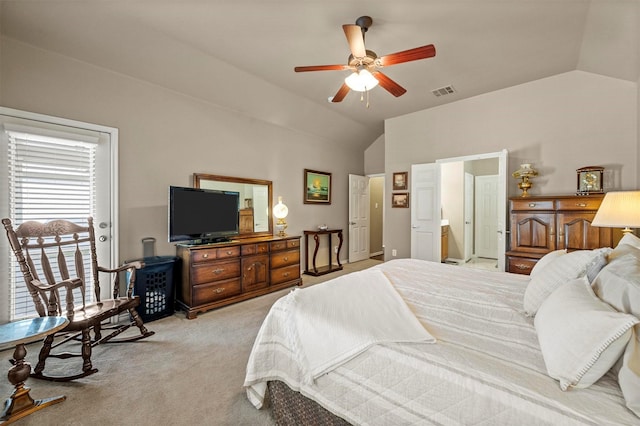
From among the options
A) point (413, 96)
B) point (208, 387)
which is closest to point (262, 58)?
point (413, 96)

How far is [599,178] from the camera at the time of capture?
319cm

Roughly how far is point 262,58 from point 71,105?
2.07 m

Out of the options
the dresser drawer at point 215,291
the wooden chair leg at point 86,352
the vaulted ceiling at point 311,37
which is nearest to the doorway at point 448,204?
the vaulted ceiling at point 311,37

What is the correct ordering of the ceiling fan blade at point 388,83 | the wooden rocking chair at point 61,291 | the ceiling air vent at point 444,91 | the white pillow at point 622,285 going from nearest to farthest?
the white pillow at point 622,285, the wooden rocking chair at point 61,291, the ceiling fan blade at point 388,83, the ceiling air vent at point 444,91

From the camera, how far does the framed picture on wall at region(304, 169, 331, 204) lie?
5.25m

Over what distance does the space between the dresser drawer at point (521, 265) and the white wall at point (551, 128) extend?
115cm

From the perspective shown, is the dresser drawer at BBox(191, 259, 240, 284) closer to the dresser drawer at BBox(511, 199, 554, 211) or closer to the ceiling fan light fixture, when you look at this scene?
the ceiling fan light fixture

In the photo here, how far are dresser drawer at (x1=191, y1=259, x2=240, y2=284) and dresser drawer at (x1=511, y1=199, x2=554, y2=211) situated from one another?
12.1 feet

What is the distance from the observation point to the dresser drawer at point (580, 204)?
9.60 feet

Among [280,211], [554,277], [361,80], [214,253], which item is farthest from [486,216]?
[214,253]

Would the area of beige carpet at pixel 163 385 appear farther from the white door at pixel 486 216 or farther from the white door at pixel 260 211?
the white door at pixel 486 216

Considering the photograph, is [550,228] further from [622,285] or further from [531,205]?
[622,285]

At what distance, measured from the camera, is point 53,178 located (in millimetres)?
2646

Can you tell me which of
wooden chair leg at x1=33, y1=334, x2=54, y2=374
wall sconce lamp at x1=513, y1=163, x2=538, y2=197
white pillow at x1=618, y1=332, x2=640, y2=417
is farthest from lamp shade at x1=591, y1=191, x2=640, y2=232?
wooden chair leg at x1=33, y1=334, x2=54, y2=374
